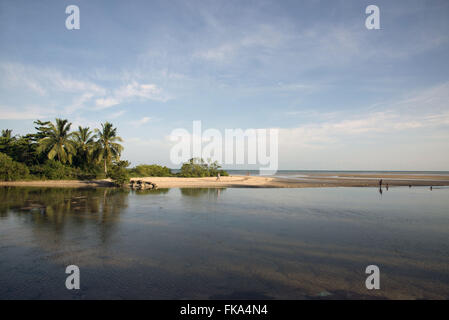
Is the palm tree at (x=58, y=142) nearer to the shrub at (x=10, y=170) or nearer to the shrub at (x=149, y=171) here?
the shrub at (x=10, y=170)

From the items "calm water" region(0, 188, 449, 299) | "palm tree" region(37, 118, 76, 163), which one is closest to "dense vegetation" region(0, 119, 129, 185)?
"palm tree" region(37, 118, 76, 163)

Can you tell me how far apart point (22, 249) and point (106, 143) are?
40256mm

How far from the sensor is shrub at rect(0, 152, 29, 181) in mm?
37688

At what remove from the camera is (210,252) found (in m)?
8.13

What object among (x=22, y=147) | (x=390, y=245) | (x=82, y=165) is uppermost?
(x=22, y=147)

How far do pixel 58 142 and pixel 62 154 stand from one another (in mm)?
2316

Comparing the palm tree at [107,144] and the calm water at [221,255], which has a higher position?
the palm tree at [107,144]

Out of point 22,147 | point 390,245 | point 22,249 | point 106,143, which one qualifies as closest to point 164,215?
point 22,249

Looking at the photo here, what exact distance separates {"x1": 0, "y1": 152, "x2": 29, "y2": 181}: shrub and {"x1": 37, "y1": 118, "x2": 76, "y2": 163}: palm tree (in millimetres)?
4261

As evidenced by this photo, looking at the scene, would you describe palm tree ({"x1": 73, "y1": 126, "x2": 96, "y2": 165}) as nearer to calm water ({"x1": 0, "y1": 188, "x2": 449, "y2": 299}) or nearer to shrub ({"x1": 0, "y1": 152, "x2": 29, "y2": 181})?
shrub ({"x1": 0, "y1": 152, "x2": 29, "y2": 181})

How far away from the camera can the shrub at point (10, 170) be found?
3769 cm

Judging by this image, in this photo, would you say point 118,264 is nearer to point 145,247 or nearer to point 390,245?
point 145,247

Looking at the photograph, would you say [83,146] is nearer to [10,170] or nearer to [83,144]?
[83,144]

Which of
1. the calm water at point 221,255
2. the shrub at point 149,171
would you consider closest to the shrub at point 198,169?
the shrub at point 149,171
